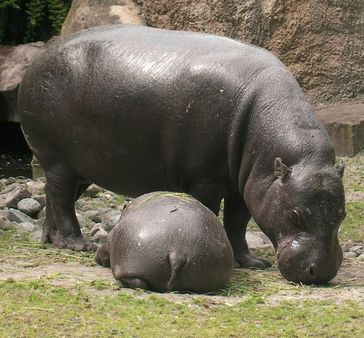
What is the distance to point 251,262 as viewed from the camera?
7840 millimetres

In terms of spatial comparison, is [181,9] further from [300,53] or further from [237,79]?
[237,79]

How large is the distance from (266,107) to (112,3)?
6.15 m

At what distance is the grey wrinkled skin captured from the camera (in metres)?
6.48

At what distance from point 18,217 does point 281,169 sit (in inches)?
132

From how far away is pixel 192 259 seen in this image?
6488 mm

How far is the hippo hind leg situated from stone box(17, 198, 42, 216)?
1341 millimetres

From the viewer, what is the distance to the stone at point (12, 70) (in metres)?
14.2

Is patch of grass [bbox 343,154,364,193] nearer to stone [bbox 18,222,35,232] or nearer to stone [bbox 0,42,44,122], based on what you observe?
stone [bbox 18,222,35,232]

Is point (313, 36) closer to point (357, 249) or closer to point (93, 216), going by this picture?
point (93, 216)

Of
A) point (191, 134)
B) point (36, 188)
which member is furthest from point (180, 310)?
point (36, 188)

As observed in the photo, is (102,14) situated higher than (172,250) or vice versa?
(172,250)

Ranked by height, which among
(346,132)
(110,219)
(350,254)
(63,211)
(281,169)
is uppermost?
(281,169)

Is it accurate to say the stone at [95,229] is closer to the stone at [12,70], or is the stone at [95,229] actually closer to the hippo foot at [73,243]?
the hippo foot at [73,243]

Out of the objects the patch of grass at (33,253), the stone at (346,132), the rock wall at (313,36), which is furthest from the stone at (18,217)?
the rock wall at (313,36)
